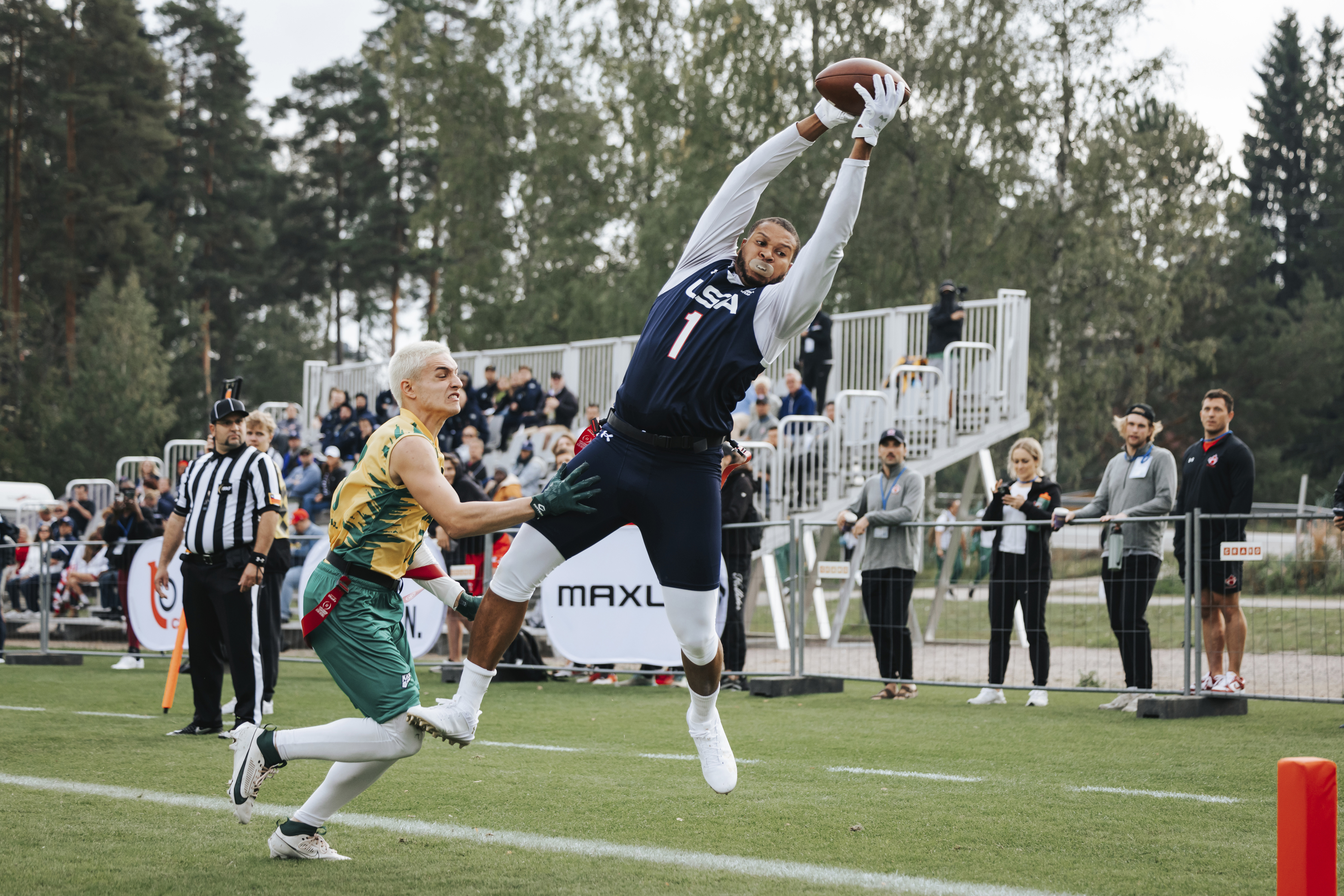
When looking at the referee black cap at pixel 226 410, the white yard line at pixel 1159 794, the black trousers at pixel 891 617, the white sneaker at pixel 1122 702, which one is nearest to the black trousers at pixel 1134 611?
the white sneaker at pixel 1122 702

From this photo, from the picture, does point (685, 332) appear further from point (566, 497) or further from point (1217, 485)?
point (1217, 485)

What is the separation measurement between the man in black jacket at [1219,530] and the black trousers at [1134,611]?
261 millimetres

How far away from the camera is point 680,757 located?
23.5ft

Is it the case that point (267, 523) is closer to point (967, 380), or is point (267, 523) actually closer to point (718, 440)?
point (718, 440)

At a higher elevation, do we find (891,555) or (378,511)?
(378,511)

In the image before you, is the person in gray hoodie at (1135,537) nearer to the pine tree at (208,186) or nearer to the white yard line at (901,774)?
the white yard line at (901,774)

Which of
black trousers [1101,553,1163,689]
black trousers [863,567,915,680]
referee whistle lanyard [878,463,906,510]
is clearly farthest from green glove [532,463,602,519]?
referee whistle lanyard [878,463,906,510]

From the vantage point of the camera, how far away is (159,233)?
49.8 meters

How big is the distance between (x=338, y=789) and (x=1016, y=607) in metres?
7.07

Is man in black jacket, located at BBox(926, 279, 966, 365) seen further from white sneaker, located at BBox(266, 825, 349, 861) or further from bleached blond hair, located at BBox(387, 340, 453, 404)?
white sneaker, located at BBox(266, 825, 349, 861)

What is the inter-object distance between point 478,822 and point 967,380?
43.4 ft

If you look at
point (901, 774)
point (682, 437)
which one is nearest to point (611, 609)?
point (901, 774)

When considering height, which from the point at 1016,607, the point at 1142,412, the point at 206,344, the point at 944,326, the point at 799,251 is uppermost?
the point at 206,344

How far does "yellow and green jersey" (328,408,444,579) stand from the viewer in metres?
4.66
